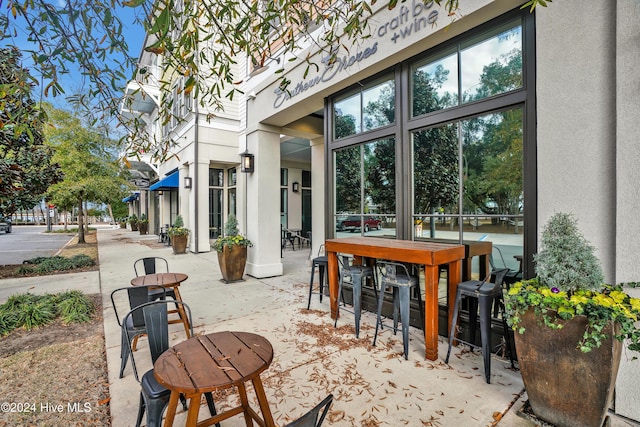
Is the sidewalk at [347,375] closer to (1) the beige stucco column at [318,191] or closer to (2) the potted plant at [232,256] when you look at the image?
(2) the potted plant at [232,256]

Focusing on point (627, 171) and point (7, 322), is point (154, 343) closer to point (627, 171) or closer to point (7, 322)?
point (7, 322)

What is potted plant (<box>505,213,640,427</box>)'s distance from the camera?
6.31ft

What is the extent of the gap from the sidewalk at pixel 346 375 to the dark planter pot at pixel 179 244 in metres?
5.49

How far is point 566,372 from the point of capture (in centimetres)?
208

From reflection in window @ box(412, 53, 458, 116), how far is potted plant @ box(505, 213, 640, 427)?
209cm

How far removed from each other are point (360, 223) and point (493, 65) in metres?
2.69

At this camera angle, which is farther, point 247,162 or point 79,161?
point 79,161

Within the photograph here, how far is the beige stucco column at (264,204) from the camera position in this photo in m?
6.71

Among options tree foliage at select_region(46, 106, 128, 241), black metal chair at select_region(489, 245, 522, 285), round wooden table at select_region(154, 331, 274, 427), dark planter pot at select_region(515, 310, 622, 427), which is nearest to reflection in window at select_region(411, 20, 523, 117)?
black metal chair at select_region(489, 245, 522, 285)

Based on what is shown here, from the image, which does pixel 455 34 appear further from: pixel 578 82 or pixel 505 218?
pixel 505 218

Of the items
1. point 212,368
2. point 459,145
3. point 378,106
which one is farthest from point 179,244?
point 212,368

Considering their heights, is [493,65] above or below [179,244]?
above

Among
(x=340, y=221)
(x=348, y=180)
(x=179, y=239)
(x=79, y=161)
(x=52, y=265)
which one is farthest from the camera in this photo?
(x=79, y=161)

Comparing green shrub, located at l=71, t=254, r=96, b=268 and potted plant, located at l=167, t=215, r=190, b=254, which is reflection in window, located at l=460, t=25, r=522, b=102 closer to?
green shrub, located at l=71, t=254, r=96, b=268
